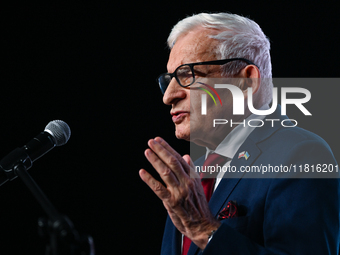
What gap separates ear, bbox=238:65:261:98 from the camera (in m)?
1.76

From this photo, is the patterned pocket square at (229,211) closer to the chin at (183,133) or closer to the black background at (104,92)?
the chin at (183,133)

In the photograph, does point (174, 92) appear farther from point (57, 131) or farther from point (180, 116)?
point (57, 131)

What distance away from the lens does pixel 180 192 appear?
1.16 metres

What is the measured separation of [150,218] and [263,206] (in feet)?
6.72

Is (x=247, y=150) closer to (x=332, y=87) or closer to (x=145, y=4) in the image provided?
(x=332, y=87)

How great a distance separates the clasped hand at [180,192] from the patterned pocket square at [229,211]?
150mm

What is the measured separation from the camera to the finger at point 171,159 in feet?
3.80

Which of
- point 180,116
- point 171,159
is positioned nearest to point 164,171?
point 171,159

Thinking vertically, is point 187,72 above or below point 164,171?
above

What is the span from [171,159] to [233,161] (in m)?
0.48

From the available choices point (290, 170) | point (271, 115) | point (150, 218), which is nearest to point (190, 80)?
point (271, 115)

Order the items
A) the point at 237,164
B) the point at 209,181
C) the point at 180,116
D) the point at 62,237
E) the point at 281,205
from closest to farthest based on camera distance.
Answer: the point at 62,237 → the point at 281,205 → the point at 237,164 → the point at 209,181 → the point at 180,116

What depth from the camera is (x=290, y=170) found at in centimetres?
135

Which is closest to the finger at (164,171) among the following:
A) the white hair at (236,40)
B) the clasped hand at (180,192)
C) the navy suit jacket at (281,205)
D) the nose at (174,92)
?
the clasped hand at (180,192)
